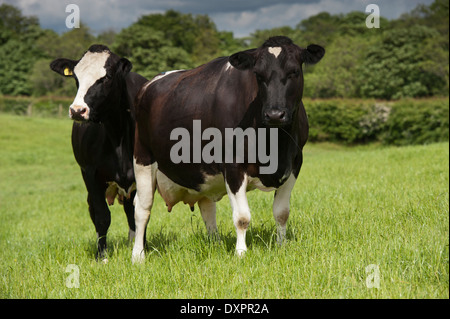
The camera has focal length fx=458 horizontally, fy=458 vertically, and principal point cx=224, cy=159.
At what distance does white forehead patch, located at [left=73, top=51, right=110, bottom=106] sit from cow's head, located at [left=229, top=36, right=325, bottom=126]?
81.8 inches

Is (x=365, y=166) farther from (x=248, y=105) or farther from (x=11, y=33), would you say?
(x=11, y=33)

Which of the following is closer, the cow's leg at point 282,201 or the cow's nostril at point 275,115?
the cow's nostril at point 275,115

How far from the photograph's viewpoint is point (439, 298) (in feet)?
9.73

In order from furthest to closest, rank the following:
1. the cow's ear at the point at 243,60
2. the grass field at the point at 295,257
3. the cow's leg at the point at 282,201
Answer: the cow's leg at the point at 282,201 < the cow's ear at the point at 243,60 < the grass field at the point at 295,257

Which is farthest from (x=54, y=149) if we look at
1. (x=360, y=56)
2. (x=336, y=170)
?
(x=360, y=56)

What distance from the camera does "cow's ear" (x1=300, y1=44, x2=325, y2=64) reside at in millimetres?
4410

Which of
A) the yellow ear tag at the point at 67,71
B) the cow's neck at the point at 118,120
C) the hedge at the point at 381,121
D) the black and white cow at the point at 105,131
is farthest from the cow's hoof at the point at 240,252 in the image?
the hedge at the point at 381,121

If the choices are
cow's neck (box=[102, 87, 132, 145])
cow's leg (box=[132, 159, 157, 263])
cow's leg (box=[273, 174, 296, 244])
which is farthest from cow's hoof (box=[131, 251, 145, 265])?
cow's leg (box=[273, 174, 296, 244])

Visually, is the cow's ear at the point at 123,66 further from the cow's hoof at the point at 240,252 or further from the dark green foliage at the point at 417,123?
the dark green foliage at the point at 417,123

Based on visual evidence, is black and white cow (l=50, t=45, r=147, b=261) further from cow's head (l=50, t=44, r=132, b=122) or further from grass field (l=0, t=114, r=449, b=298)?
grass field (l=0, t=114, r=449, b=298)

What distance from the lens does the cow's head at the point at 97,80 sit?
17.9 feet

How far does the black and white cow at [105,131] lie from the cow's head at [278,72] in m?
2.10

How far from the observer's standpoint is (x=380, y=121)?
3462cm
